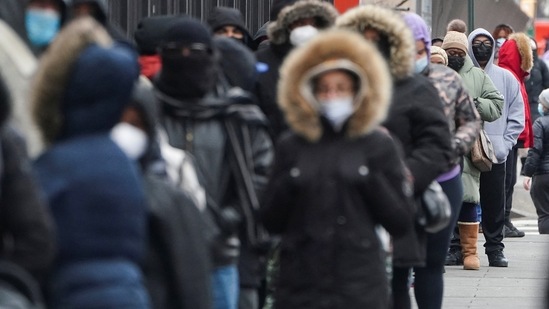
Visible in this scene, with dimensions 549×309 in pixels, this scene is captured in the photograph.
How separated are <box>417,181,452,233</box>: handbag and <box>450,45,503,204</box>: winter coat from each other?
5244 mm

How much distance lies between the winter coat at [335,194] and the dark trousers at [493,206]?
7.67m

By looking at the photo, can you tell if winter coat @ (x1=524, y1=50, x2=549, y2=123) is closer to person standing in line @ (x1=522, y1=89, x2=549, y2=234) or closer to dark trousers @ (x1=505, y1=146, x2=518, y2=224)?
dark trousers @ (x1=505, y1=146, x2=518, y2=224)

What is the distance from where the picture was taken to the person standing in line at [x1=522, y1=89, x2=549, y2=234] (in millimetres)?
15609

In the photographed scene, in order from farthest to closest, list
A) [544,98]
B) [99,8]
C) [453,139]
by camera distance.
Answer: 1. [544,98]
2. [453,139]
3. [99,8]

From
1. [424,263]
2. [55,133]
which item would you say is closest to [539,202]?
[424,263]

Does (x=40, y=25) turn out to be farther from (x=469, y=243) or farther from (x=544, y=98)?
(x=544, y=98)

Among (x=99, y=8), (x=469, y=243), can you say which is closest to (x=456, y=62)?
(x=469, y=243)

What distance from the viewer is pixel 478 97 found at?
13906 mm

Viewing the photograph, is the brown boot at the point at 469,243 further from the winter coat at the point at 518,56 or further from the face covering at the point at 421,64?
the face covering at the point at 421,64

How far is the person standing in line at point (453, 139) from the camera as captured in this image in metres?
9.19

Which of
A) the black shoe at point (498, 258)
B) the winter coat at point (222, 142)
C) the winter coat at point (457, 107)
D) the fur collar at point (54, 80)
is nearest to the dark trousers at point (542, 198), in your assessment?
the black shoe at point (498, 258)

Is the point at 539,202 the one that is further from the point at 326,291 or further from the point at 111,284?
the point at 111,284

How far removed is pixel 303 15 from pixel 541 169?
24.4 feet

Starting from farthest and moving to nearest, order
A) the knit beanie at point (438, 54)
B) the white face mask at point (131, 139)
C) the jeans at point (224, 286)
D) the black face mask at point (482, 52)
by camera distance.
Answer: the black face mask at point (482, 52), the knit beanie at point (438, 54), the jeans at point (224, 286), the white face mask at point (131, 139)
